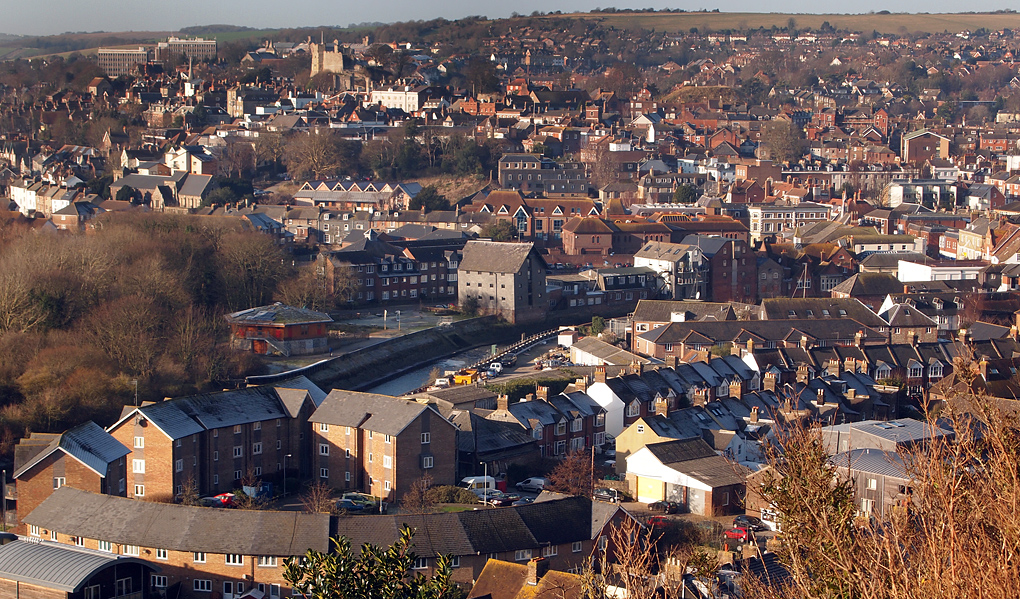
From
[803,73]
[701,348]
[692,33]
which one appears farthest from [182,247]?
[692,33]

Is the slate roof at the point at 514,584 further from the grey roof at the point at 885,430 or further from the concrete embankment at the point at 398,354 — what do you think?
the concrete embankment at the point at 398,354

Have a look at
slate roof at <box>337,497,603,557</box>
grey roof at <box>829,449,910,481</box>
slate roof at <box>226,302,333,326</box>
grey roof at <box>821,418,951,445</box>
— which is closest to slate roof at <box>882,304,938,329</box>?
grey roof at <box>821,418,951,445</box>

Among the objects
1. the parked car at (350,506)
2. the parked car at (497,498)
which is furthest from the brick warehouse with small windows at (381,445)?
the parked car at (497,498)

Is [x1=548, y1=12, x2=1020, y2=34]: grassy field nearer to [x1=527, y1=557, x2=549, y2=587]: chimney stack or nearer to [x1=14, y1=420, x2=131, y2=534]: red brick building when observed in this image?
[x1=14, y1=420, x2=131, y2=534]: red brick building

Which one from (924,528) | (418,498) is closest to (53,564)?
(418,498)

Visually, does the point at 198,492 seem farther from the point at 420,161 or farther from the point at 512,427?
the point at 420,161

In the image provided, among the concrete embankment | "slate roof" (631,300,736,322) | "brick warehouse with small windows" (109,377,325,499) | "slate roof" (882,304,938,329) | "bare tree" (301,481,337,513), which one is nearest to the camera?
"bare tree" (301,481,337,513)

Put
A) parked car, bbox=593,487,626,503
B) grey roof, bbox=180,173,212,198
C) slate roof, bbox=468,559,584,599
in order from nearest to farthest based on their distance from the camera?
slate roof, bbox=468,559,584,599, parked car, bbox=593,487,626,503, grey roof, bbox=180,173,212,198
